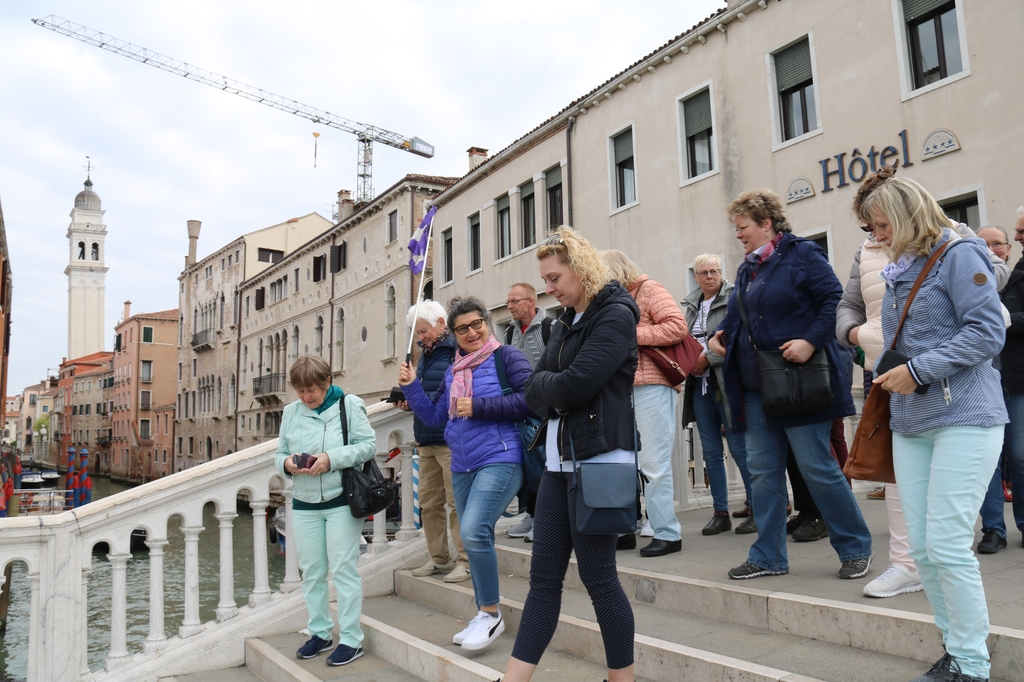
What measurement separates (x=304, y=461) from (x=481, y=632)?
1.34m

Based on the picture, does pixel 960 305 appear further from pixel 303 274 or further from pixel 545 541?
pixel 303 274

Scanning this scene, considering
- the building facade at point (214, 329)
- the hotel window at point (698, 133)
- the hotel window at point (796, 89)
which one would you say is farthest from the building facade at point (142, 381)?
the hotel window at point (796, 89)

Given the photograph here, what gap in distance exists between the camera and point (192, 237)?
179 feet

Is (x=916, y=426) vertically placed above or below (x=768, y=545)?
above

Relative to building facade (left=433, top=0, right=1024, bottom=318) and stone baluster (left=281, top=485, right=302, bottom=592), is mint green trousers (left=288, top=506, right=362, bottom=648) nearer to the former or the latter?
stone baluster (left=281, top=485, right=302, bottom=592)

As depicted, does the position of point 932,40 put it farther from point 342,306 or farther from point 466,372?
point 342,306

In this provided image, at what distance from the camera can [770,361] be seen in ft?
11.9

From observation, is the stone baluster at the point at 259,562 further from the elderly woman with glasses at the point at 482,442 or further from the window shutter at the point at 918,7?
the window shutter at the point at 918,7

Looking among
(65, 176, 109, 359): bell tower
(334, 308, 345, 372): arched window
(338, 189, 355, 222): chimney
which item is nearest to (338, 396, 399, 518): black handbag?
(334, 308, 345, 372): arched window

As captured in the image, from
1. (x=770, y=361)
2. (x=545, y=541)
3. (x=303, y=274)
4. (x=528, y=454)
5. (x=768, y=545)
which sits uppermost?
(x=303, y=274)

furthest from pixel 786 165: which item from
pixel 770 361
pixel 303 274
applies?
pixel 303 274

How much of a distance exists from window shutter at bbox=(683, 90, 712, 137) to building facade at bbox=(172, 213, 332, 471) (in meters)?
29.3

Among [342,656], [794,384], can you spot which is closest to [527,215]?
[342,656]

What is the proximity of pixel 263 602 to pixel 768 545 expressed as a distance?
127 inches
